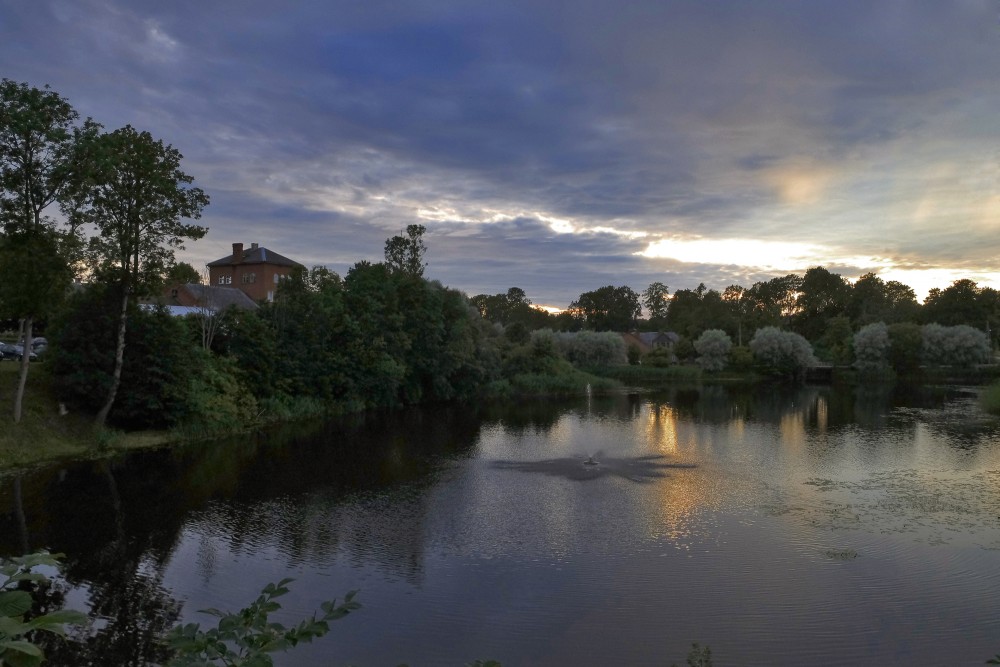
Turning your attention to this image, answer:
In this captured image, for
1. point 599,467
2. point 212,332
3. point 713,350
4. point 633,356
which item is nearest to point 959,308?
point 713,350

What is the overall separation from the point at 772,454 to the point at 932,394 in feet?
114

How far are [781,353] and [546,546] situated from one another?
63.7m

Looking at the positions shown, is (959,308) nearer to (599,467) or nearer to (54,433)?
(599,467)

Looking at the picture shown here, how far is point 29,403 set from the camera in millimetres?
23125

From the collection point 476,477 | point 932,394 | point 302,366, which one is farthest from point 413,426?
point 932,394

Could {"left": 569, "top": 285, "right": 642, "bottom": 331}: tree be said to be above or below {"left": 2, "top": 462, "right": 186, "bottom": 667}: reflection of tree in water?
above

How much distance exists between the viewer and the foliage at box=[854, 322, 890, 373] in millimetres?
71188

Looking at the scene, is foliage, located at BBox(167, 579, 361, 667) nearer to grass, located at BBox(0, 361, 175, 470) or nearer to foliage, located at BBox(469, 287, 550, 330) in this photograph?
grass, located at BBox(0, 361, 175, 470)

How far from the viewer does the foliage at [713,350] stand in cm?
7188

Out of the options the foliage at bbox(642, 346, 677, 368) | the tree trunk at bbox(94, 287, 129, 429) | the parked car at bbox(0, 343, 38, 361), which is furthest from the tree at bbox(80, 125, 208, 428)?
the foliage at bbox(642, 346, 677, 368)

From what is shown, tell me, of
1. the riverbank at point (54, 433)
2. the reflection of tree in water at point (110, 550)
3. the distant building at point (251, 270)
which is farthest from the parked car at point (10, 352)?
the distant building at point (251, 270)

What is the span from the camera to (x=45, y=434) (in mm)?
22156

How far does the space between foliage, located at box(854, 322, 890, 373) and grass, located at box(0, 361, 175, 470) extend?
223 ft

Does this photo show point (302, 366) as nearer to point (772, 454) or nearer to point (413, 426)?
point (413, 426)
